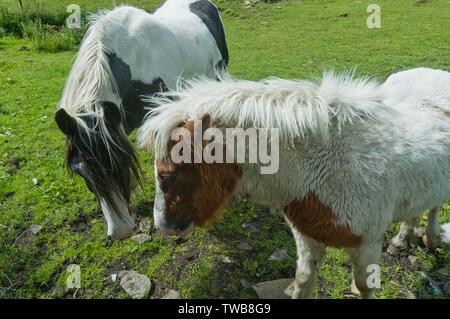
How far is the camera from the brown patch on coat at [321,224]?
185cm

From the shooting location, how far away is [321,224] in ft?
6.16

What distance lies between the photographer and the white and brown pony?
1793 millimetres

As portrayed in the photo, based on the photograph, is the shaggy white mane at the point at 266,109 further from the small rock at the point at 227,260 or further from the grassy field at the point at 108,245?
the small rock at the point at 227,260

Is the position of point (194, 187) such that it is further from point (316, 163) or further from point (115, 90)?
point (115, 90)

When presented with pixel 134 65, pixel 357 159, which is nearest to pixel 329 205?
pixel 357 159

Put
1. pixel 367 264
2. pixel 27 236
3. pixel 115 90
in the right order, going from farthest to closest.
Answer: pixel 27 236, pixel 115 90, pixel 367 264

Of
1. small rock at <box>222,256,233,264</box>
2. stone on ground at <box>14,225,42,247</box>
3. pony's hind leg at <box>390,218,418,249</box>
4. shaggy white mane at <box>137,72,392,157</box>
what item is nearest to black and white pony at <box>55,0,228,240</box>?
shaggy white mane at <box>137,72,392,157</box>

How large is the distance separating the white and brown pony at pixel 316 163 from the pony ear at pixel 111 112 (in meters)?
0.72

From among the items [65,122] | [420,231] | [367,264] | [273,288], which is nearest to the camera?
[367,264]

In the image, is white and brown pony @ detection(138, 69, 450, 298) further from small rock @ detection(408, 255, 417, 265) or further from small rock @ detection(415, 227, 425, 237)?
small rock @ detection(415, 227, 425, 237)

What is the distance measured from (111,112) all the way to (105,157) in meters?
0.40

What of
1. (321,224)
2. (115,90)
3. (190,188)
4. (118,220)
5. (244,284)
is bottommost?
(244,284)

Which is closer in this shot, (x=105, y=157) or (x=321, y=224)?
(x=321, y=224)

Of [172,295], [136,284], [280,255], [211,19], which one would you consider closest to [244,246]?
A: [280,255]
